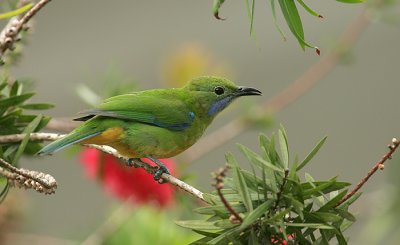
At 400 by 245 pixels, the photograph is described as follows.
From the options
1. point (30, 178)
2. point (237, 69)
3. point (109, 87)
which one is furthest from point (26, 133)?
point (237, 69)

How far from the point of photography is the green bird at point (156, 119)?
7.73ft

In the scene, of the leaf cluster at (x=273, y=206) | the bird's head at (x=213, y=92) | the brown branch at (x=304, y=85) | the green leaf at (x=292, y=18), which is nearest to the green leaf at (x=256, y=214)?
the leaf cluster at (x=273, y=206)

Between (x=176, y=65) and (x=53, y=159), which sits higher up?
(x=53, y=159)

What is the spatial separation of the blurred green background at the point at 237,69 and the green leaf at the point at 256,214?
5029mm

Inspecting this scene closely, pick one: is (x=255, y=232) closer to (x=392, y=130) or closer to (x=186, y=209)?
(x=186, y=209)

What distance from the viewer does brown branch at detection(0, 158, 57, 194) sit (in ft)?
5.10

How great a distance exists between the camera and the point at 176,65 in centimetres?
341

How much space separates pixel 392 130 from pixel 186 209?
4.43m

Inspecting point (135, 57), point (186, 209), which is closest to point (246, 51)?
point (135, 57)

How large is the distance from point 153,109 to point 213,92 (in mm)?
263

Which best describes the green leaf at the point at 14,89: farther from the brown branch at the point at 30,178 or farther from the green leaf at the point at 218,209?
the green leaf at the point at 218,209

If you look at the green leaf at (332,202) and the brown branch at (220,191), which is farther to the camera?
the green leaf at (332,202)

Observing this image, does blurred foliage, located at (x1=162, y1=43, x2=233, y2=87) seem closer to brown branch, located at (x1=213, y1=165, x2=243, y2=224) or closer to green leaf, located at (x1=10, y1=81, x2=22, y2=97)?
green leaf, located at (x1=10, y1=81, x2=22, y2=97)

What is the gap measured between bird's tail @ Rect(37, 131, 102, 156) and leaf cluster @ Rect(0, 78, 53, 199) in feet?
0.12
